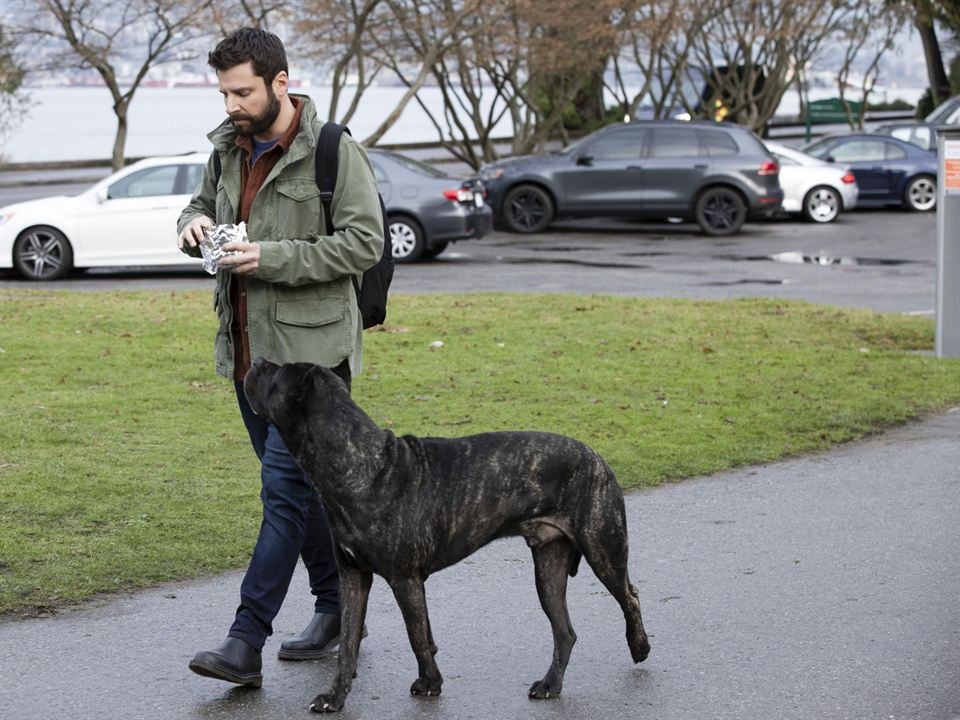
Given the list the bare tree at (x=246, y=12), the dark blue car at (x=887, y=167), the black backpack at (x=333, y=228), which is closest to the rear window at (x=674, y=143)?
the dark blue car at (x=887, y=167)

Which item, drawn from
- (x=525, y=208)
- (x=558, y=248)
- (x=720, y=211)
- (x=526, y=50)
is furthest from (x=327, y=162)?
(x=526, y=50)

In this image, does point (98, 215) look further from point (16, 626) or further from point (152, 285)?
point (16, 626)

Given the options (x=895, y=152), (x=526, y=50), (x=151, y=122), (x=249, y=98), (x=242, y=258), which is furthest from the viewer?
(x=151, y=122)

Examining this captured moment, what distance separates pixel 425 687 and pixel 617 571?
28.6 inches

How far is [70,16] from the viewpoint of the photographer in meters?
26.3

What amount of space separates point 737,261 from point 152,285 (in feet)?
25.2

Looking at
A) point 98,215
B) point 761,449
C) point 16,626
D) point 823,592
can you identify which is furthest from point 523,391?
point 98,215

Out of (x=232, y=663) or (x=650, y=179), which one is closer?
(x=232, y=663)

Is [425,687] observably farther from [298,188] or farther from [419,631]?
[298,188]

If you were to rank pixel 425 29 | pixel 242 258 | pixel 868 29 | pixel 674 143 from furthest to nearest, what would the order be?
pixel 868 29 < pixel 425 29 < pixel 674 143 < pixel 242 258

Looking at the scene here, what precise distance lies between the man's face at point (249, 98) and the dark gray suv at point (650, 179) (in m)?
18.9

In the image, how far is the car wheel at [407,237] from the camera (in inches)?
765

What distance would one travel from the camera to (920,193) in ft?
89.4

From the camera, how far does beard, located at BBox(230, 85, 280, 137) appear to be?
185 inches
